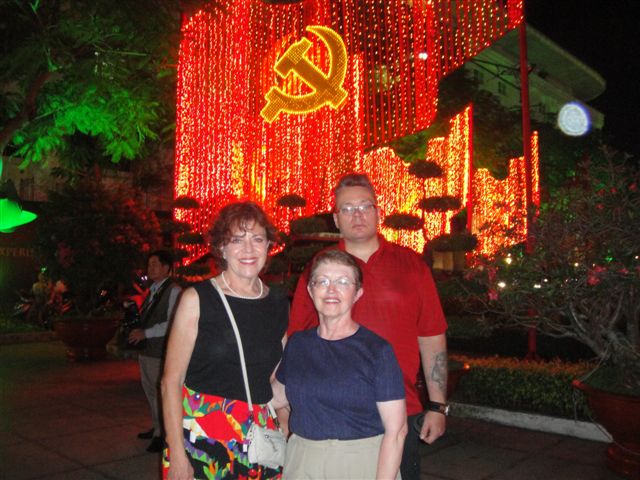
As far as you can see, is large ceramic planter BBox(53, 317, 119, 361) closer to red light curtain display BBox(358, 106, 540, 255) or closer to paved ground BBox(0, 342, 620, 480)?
paved ground BBox(0, 342, 620, 480)

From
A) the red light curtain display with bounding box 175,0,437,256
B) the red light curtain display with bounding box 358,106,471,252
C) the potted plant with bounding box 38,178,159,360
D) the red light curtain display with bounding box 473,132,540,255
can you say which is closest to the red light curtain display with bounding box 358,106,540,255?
the red light curtain display with bounding box 358,106,471,252

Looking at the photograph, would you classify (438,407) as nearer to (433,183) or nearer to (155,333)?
(155,333)

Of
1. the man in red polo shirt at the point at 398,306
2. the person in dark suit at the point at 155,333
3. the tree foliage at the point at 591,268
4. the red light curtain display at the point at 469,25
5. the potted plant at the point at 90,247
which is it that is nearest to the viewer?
the man in red polo shirt at the point at 398,306

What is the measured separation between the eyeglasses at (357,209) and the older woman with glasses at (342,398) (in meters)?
0.66

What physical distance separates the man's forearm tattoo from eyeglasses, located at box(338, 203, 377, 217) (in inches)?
32.8

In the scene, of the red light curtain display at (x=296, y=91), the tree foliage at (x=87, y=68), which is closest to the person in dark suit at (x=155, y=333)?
the red light curtain display at (x=296, y=91)

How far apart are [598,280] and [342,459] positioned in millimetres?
3633

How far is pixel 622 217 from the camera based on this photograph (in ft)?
17.5

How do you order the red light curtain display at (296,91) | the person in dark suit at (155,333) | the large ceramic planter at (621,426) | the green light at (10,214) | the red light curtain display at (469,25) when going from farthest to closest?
the green light at (10,214)
the red light curtain display at (296,91)
the red light curtain display at (469,25)
the person in dark suit at (155,333)
the large ceramic planter at (621,426)

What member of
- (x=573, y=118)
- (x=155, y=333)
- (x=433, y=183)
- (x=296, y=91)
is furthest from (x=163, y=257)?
(x=573, y=118)

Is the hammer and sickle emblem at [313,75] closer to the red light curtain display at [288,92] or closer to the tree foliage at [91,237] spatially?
the red light curtain display at [288,92]

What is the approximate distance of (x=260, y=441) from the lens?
2.56 metres

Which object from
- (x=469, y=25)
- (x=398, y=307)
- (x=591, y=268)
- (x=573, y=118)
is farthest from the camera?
(x=573, y=118)

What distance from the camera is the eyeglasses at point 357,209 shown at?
122 inches
